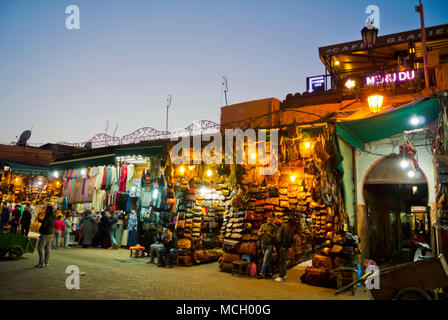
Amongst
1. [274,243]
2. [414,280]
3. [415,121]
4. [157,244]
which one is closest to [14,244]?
[157,244]

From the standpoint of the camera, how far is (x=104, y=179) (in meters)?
16.1

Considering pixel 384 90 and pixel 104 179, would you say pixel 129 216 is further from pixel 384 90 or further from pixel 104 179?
pixel 384 90

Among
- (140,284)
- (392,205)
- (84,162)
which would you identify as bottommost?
(140,284)

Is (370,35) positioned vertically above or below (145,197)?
above

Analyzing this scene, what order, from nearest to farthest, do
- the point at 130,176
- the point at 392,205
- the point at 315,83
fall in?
1. the point at 315,83
2. the point at 130,176
3. the point at 392,205

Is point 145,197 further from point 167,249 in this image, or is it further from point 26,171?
point 26,171

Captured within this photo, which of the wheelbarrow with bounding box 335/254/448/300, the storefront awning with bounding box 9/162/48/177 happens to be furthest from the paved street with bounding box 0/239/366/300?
the storefront awning with bounding box 9/162/48/177

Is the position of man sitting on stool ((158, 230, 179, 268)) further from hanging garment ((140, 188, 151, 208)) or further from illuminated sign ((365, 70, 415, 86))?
illuminated sign ((365, 70, 415, 86))

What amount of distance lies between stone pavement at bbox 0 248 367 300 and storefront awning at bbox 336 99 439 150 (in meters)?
4.50

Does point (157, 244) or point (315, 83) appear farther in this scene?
point (315, 83)

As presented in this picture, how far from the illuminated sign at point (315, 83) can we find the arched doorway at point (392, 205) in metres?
5.04

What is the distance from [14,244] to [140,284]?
18.4 ft

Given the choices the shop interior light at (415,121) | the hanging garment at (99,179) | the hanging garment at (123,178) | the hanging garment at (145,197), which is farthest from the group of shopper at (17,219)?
the shop interior light at (415,121)

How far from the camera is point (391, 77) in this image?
11.3 meters
